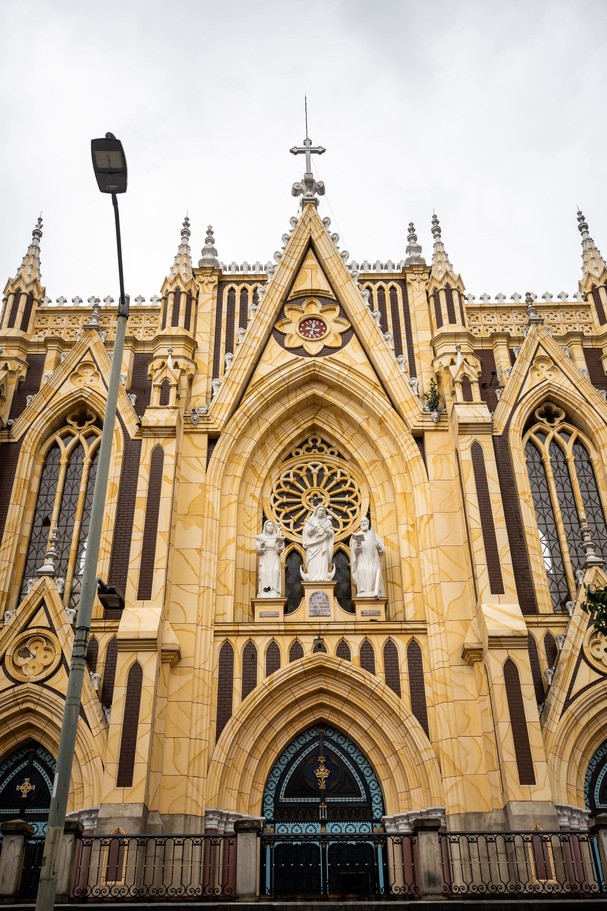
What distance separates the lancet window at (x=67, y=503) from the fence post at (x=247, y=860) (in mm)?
7307

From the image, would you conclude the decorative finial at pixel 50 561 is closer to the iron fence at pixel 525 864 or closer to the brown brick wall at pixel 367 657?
the brown brick wall at pixel 367 657

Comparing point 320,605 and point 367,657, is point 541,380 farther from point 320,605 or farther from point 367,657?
point 367,657

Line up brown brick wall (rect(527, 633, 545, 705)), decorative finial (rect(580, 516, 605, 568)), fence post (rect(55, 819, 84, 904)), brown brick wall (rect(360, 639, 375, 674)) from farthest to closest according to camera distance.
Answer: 1. decorative finial (rect(580, 516, 605, 568))
2. brown brick wall (rect(360, 639, 375, 674))
3. brown brick wall (rect(527, 633, 545, 705))
4. fence post (rect(55, 819, 84, 904))

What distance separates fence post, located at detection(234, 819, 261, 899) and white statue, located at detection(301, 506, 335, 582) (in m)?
6.43

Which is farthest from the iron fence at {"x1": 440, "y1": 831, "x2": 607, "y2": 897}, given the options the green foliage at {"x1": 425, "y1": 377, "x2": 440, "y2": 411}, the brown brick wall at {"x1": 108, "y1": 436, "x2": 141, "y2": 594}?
the green foliage at {"x1": 425, "y1": 377, "x2": 440, "y2": 411}

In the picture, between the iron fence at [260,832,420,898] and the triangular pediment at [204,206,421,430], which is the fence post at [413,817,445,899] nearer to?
the iron fence at [260,832,420,898]

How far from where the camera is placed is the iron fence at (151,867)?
14406 mm

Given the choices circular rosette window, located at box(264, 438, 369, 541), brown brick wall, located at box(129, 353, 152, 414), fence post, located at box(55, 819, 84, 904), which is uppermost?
brown brick wall, located at box(129, 353, 152, 414)

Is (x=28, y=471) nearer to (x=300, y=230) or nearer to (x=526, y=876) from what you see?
(x=300, y=230)

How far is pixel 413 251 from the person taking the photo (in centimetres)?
2458

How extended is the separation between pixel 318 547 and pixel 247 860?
753 centimetres

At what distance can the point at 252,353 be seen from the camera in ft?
73.6

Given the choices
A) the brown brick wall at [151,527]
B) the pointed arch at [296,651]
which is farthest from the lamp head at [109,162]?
the pointed arch at [296,651]

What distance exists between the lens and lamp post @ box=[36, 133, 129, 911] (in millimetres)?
9961
